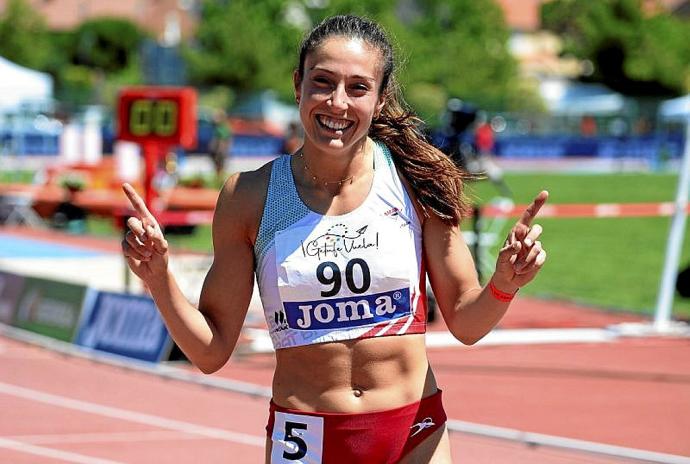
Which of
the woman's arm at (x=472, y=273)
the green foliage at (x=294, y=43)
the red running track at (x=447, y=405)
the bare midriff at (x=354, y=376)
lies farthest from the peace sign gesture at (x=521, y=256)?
the green foliage at (x=294, y=43)

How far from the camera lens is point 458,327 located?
3.59 m

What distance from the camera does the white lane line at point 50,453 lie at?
7.57 m

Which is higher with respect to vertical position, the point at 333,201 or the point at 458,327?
the point at 333,201

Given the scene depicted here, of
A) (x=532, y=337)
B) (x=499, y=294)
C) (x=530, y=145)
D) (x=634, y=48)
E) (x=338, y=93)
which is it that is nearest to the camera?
(x=338, y=93)

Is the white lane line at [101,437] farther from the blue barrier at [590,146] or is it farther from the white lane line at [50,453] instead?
the blue barrier at [590,146]

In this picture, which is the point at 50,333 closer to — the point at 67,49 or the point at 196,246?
the point at 196,246

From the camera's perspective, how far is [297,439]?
347 cm

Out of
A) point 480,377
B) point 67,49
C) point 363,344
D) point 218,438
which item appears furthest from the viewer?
point 67,49

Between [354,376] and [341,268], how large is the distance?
29 centimetres

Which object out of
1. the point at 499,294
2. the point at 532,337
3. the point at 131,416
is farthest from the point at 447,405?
the point at 499,294

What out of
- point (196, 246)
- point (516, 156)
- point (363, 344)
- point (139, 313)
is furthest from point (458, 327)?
point (516, 156)

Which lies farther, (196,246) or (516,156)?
(516,156)

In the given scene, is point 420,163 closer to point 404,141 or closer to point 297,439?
point 404,141

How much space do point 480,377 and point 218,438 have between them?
8.89 feet
